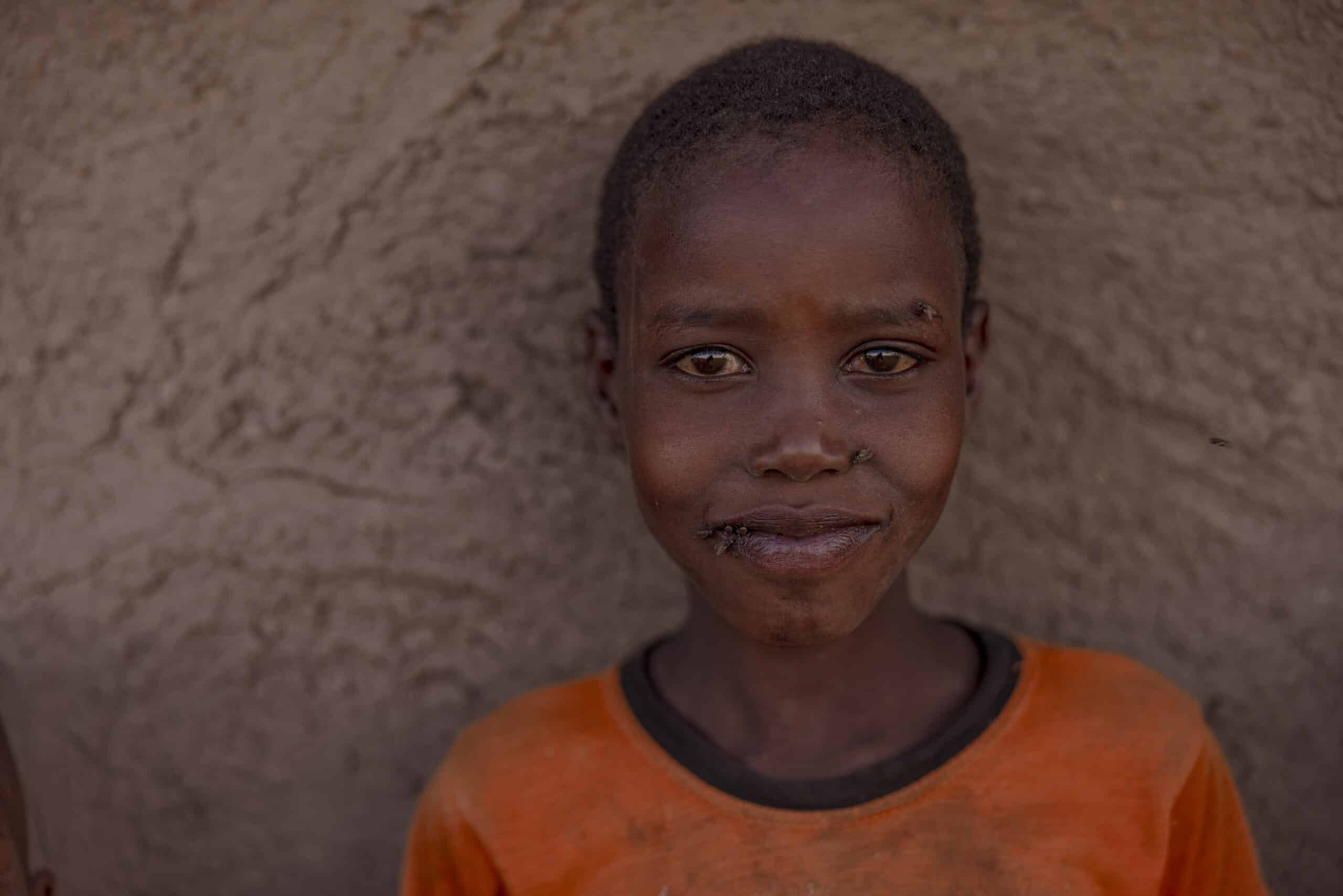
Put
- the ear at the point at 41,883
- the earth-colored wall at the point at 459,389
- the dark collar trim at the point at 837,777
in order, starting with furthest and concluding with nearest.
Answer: the earth-colored wall at the point at 459,389, the ear at the point at 41,883, the dark collar trim at the point at 837,777

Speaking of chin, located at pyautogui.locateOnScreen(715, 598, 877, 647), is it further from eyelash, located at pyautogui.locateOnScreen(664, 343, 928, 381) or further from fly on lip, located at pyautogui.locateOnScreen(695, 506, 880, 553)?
eyelash, located at pyautogui.locateOnScreen(664, 343, 928, 381)

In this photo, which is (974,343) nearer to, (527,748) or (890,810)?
(890,810)

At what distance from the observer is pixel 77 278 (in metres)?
1.48

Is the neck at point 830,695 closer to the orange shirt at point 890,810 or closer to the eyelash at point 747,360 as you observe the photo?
the orange shirt at point 890,810

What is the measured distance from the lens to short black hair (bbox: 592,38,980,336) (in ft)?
3.75

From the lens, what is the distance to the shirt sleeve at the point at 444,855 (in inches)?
49.7

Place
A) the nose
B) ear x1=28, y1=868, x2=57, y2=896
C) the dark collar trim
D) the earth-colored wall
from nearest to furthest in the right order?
the nose
the dark collar trim
ear x1=28, y1=868, x2=57, y2=896
the earth-colored wall

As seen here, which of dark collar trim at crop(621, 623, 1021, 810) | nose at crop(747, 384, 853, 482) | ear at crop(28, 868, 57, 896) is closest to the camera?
nose at crop(747, 384, 853, 482)

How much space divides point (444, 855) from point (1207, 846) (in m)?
0.83

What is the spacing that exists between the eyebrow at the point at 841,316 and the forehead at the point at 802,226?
1 cm

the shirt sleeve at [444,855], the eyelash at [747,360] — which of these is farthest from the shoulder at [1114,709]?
the shirt sleeve at [444,855]

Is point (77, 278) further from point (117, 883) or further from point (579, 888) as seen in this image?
point (579, 888)

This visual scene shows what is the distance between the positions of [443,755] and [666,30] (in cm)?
101

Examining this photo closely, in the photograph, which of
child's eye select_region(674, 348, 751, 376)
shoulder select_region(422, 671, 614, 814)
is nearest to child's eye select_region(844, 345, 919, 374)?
child's eye select_region(674, 348, 751, 376)
